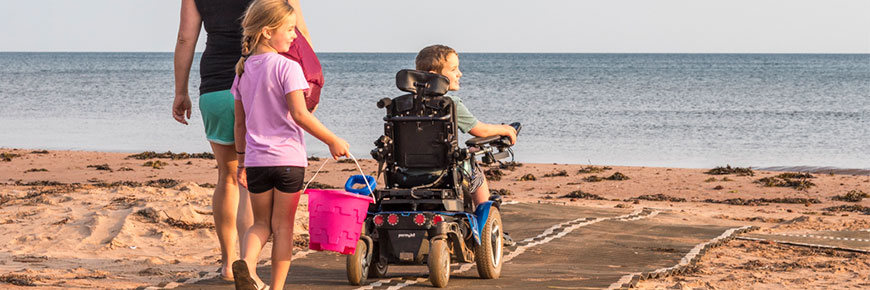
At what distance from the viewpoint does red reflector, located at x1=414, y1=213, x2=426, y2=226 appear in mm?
4934

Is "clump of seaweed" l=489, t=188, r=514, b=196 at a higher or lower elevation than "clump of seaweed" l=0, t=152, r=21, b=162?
lower

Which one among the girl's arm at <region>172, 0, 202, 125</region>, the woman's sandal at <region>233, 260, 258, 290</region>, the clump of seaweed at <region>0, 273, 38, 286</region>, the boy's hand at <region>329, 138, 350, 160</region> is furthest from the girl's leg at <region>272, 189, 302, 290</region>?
the clump of seaweed at <region>0, 273, 38, 286</region>

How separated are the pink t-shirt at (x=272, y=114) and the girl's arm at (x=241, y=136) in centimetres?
14

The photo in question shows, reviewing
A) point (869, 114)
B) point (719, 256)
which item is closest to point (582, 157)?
point (719, 256)

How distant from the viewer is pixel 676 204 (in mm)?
Answer: 11695

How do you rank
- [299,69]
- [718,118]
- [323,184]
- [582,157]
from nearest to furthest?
[299,69]
[323,184]
[582,157]
[718,118]

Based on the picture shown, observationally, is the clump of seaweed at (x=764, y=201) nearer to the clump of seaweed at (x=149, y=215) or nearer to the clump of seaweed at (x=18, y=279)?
the clump of seaweed at (x=149, y=215)

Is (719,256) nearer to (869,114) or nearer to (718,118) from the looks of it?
(718,118)

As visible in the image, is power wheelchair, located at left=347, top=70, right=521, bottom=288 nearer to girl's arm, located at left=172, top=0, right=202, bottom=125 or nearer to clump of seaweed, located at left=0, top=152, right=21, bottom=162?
girl's arm, located at left=172, top=0, right=202, bottom=125

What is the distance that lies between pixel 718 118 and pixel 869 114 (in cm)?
581

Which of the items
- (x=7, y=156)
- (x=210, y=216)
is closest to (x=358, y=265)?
(x=210, y=216)

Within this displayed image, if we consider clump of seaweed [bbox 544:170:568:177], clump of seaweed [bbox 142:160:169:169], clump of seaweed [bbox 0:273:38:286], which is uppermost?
clump of seaweed [bbox 142:160:169:169]

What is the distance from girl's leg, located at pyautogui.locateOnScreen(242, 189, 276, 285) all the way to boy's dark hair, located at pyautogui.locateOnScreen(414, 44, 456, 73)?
58.2 inches

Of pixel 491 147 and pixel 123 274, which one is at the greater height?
pixel 491 147
